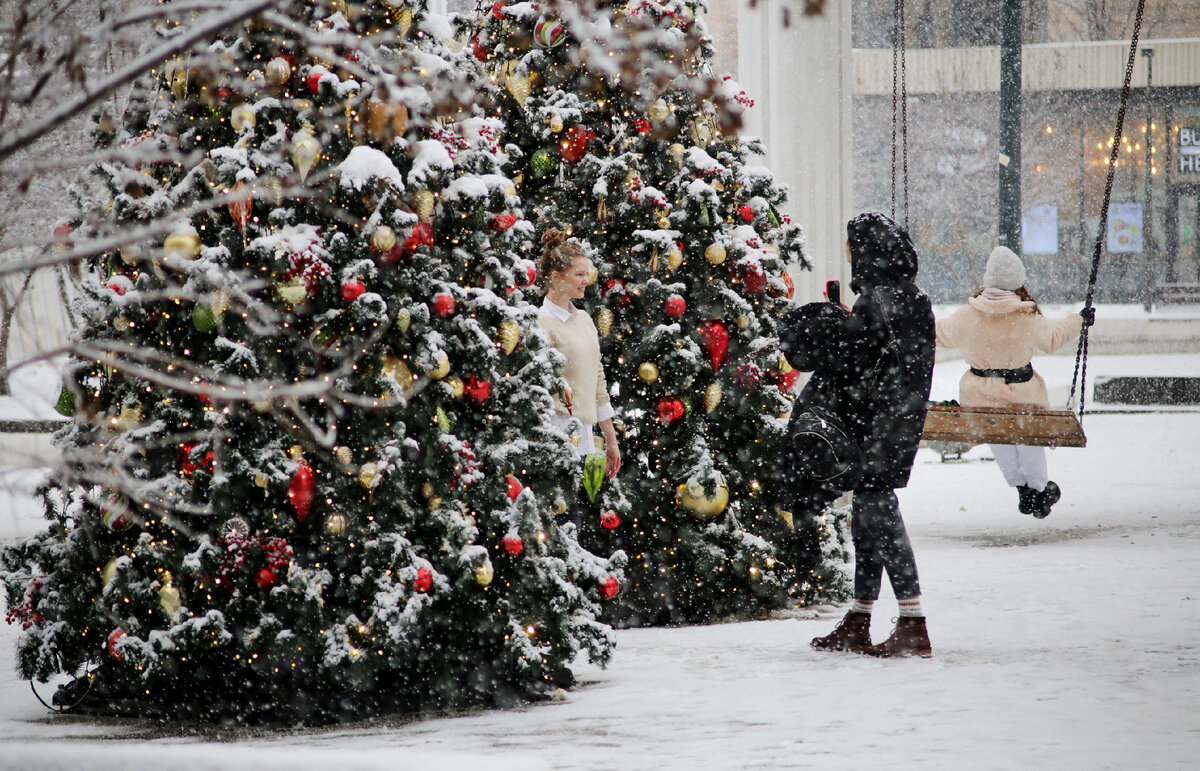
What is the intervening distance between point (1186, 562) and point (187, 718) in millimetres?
6488

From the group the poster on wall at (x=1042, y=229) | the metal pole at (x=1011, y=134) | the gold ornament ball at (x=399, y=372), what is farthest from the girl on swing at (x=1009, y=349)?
the poster on wall at (x=1042, y=229)

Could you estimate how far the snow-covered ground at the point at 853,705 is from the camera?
4520 millimetres

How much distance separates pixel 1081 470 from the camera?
596 inches

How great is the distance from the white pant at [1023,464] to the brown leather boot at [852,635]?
384 centimetres

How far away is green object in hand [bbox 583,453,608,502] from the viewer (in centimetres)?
704

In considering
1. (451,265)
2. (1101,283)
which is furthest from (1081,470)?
(1101,283)

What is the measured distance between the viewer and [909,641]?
646cm

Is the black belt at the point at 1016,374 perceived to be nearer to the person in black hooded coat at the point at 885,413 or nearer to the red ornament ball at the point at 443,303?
the person in black hooded coat at the point at 885,413

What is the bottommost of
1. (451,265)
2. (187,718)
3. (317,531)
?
(187,718)

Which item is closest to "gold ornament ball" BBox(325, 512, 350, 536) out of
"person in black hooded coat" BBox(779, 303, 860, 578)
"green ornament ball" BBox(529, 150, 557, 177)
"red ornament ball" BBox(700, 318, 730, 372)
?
"person in black hooded coat" BBox(779, 303, 860, 578)

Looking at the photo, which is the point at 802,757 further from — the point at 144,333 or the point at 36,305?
the point at 36,305

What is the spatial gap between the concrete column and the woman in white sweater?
453 cm

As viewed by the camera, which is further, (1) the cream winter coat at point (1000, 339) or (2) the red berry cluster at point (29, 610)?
(1) the cream winter coat at point (1000, 339)

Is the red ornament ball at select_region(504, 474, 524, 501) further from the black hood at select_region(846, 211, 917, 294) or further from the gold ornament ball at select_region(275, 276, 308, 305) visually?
the black hood at select_region(846, 211, 917, 294)
